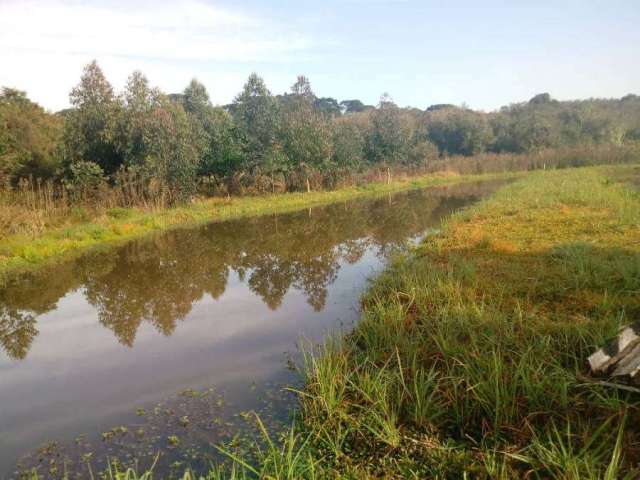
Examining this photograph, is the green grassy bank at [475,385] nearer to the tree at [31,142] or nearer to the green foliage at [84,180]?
the green foliage at [84,180]

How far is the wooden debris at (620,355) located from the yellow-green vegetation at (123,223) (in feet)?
37.4

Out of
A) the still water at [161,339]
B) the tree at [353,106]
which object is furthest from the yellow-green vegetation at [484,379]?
the tree at [353,106]

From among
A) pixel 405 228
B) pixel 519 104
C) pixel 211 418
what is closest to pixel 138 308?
pixel 211 418

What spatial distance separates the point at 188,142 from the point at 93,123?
4.21 m

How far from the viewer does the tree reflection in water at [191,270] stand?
8.17m

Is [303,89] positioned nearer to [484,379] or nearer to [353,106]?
[484,379]

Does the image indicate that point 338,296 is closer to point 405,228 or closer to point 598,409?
point 598,409

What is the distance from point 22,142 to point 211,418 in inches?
907

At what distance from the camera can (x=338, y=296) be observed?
8.55 metres

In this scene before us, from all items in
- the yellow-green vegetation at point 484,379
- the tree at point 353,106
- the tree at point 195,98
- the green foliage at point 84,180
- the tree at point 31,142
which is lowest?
the yellow-green vegetation at point 484,379

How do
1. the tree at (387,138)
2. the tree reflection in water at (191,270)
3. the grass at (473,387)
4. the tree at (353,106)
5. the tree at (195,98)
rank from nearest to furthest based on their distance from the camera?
the grass at (473,387) → the tree reflection in water at (191,270) → the tree at (195,98) → the tree at (387,138) → the tree at (353,106)

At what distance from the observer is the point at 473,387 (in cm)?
371

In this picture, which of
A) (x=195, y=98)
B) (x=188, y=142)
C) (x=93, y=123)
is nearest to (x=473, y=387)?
(x=188, y=142)

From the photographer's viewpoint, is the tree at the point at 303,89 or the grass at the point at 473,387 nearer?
the grass at the point at 473,387
